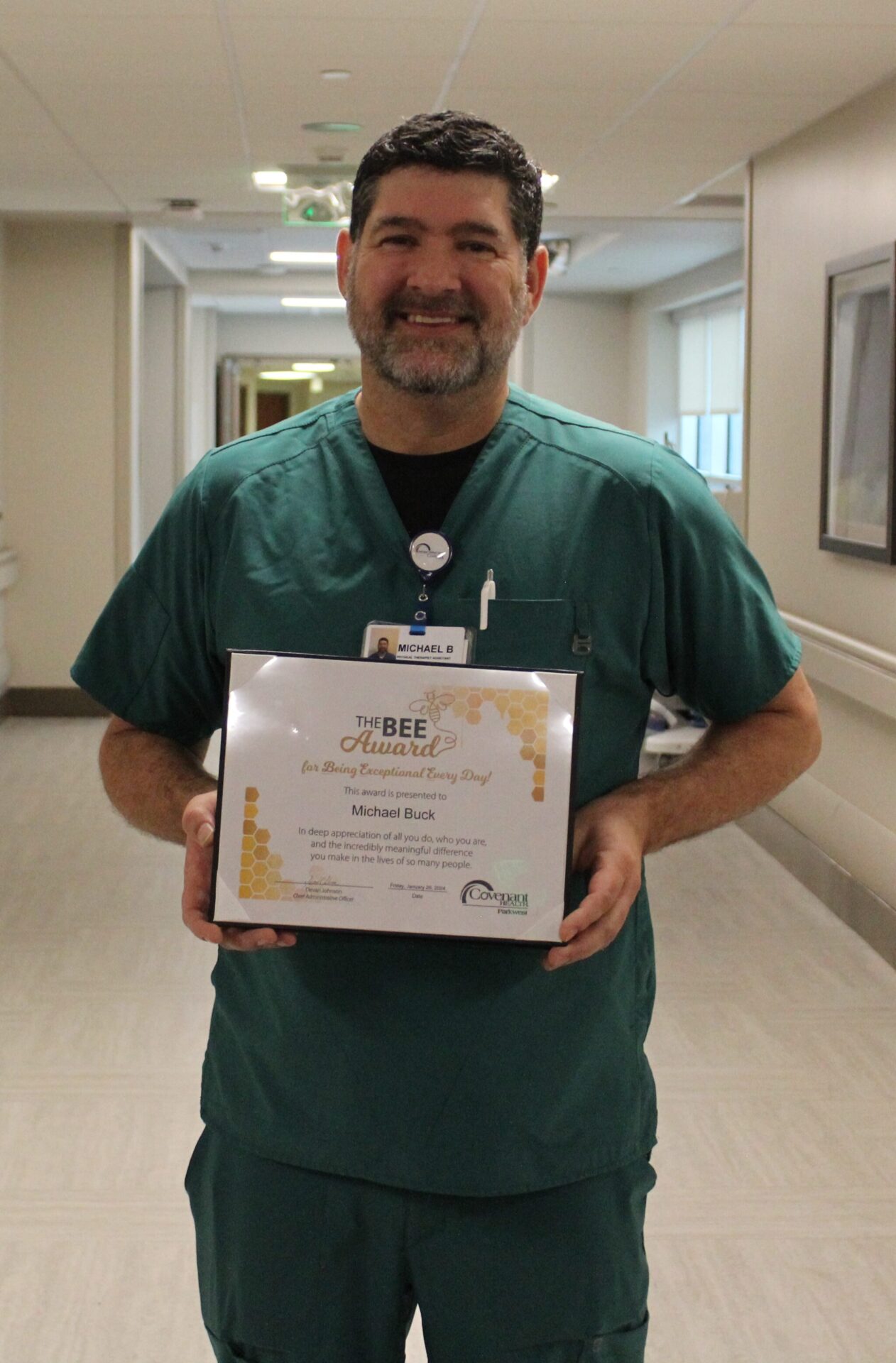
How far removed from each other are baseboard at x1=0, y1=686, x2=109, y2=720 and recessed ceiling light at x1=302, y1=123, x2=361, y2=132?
12.6 ft

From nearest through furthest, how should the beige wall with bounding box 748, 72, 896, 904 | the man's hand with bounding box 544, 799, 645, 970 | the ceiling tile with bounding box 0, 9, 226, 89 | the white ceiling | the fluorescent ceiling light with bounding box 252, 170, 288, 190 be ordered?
the man's hand with bounding box 544, 799, 645, 970
the white ceiling
the ceiling tile with bounding box 0, 9, 226, 89
the beige wall with bounding box 748, 72, 896, 904
the fluorescent ceiling light with bounding box 252, 170, 288, 190

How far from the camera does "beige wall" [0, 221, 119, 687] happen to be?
26.1 feet

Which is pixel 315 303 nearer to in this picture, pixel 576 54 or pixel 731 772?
pixel 576 54

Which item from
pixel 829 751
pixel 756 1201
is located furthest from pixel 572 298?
pixel 756 1201

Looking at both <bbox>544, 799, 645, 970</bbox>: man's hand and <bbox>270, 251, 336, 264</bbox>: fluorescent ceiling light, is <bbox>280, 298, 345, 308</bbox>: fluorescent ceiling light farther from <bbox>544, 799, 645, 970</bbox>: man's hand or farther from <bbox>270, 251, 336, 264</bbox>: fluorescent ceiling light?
<bbox>544, 799, 645, 970</bbox>: man's hand

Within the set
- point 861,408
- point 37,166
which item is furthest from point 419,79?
point 37,166

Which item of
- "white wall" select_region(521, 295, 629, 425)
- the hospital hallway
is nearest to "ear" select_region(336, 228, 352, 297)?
the hospital hallway

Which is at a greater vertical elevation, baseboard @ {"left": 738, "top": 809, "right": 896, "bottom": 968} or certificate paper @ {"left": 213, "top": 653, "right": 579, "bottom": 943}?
certificate paper @ {"left": 213, "top": 653, "right": 579, "bottom": 943}

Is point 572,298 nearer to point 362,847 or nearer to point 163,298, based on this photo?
point 163,298

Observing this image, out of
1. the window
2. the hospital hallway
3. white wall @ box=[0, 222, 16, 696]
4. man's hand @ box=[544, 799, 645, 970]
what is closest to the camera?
man's hand @ box=[544, 799, 645, 970]

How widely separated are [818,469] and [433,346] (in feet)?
13.6

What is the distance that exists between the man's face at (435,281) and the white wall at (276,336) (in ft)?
45.2

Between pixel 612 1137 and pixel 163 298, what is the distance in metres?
10.1

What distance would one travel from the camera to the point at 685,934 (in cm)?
459
